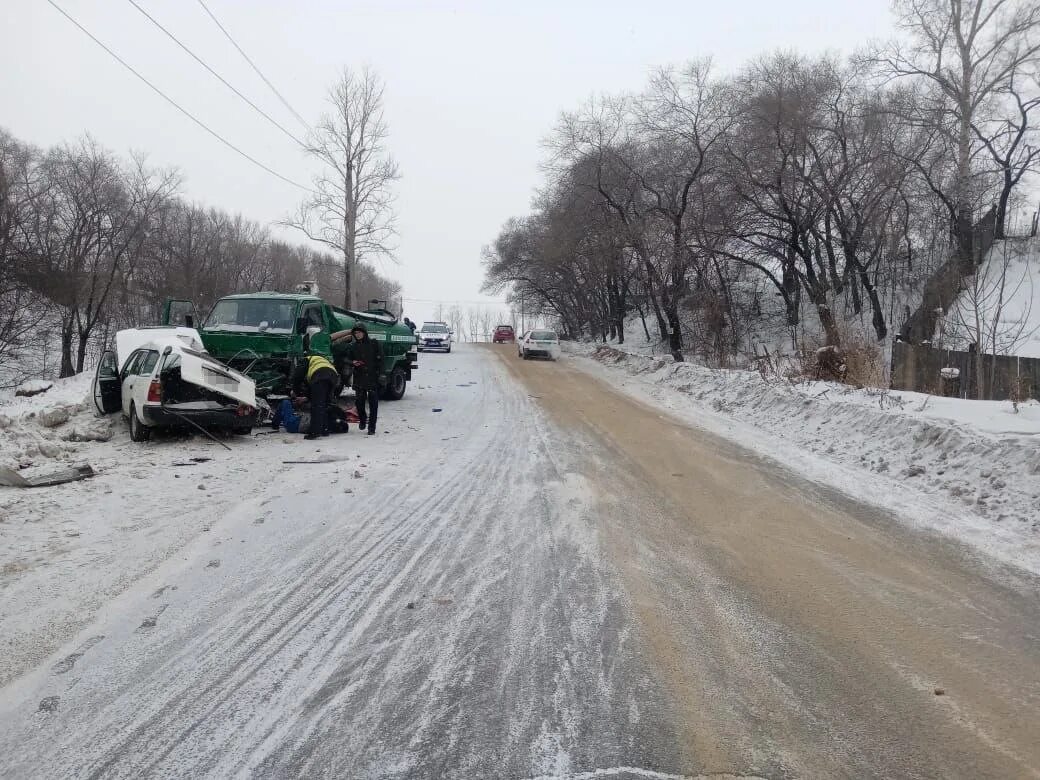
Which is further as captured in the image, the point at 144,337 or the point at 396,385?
the point at 396,385

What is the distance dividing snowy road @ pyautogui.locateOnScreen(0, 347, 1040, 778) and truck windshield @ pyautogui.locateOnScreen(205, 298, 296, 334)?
18.9ft

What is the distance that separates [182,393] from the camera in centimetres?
933

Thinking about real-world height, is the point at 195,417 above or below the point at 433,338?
below

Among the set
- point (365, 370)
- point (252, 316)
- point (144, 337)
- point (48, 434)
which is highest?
point (252, 316)

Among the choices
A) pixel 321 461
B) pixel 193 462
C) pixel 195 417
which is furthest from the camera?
pixel 195 417

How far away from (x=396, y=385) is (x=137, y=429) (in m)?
6.65

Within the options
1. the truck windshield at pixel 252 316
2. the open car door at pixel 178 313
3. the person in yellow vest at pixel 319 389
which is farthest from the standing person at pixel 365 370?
the open car door at pixel 178 313

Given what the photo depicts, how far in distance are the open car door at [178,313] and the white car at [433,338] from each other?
827 inches

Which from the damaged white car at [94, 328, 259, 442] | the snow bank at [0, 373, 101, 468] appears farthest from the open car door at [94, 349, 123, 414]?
the damaged white car at [94, 328, 259, 442]

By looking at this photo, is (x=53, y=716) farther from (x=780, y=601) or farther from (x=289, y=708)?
(x=780, y=601)

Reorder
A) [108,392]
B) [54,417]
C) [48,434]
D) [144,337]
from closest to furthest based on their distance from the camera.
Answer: [48,434]
[54,417]
[108,392]
[144,337]

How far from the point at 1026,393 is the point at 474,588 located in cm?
1201

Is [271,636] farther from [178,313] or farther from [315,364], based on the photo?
[178,313]

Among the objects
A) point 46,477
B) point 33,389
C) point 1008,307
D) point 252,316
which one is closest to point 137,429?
point 46,477
